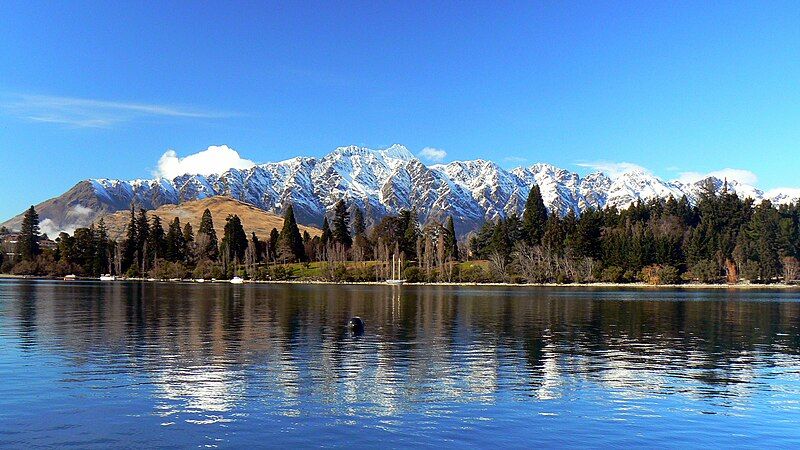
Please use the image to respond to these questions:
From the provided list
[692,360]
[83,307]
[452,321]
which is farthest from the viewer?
[83,307]

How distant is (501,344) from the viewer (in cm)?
5125

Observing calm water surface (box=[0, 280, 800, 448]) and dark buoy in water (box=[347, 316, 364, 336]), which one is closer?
calm water surface (box=[0, 280, 800, 448])

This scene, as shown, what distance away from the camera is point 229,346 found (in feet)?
157

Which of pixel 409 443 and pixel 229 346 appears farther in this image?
pixel 229 346

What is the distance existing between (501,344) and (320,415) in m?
26.7

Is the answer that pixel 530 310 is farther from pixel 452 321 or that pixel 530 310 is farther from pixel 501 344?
pixel 501 344

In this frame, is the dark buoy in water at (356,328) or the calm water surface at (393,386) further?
the dark buoy in water at (356,328)

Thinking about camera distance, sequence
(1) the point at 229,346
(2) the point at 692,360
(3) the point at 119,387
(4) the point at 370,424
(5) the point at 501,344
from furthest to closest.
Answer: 1. (5) the point at 501,344
2. (1) the point at 229,346
3. (2) the point at 692,360
4. (3) the point at 119,387
5. (4) the point at 370,424

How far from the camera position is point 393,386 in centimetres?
3312

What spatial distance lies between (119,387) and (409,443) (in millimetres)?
15939

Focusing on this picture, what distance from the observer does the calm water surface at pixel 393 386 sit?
2447 centimetres

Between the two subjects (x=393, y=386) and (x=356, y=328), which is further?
(x=356, y=328)

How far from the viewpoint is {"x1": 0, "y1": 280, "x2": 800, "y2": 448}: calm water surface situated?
80.3ft

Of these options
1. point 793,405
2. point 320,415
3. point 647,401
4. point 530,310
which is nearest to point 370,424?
point 320,415
